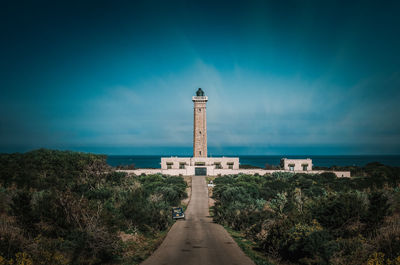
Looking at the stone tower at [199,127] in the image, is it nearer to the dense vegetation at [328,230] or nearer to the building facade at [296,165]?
the building facade at [296,165]

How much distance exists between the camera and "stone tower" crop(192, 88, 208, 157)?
2290 inches

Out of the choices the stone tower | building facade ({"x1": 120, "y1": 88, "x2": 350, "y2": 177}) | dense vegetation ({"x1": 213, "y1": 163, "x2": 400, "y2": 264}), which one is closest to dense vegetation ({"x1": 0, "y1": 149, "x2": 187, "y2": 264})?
dense vegetation ({"x1": 213, "y1": 163, "x2": 400, "y2": 264})

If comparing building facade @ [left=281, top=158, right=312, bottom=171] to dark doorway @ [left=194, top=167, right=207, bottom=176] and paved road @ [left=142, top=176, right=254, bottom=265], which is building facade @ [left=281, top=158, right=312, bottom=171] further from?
paved road @ [left=142, top=176, right=254, bottom=265]

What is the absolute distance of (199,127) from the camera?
5850 cm

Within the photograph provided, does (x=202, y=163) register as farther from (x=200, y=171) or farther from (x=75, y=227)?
(x=75, y=227)

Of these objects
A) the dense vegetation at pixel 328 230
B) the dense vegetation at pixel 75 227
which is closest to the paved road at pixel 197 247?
the dense vegetation at pixel 75 227

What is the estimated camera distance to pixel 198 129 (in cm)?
5841

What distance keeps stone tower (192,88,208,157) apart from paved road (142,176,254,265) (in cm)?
3586

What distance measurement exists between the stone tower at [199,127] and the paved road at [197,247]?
35.9 meters

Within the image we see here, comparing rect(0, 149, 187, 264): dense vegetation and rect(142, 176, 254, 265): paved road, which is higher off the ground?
rect(0, 149, 187, 264): dense vegetation

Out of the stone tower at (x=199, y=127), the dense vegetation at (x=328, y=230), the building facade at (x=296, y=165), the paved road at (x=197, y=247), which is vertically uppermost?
the stone tower at (x=199, y=127)

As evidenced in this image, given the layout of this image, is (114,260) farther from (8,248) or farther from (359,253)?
(359,253)

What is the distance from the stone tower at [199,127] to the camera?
2290 inches

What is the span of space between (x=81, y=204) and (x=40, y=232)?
2.05 metres
